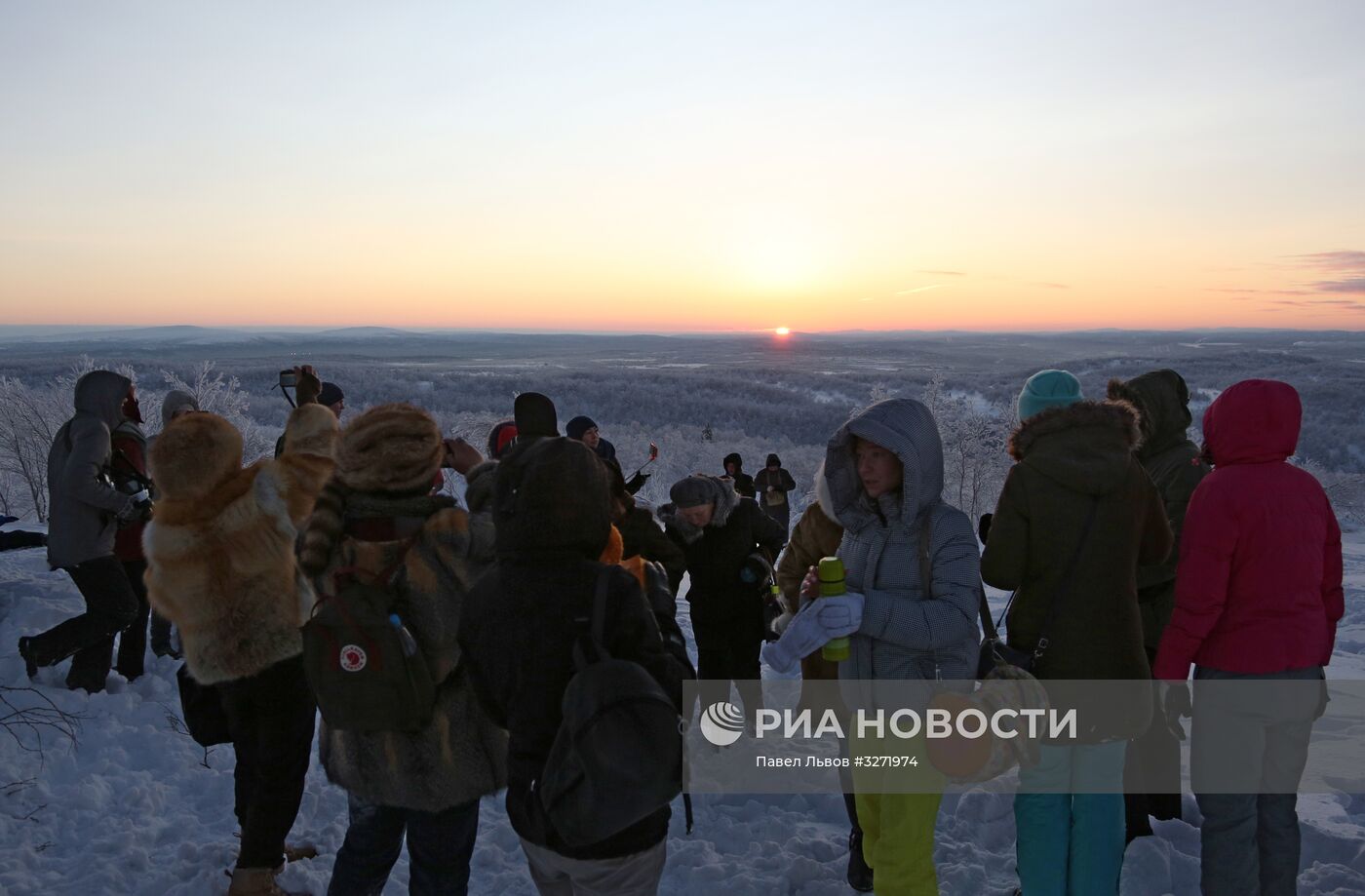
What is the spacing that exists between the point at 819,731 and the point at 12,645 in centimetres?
570

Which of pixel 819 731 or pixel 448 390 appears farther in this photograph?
pixel 448 390

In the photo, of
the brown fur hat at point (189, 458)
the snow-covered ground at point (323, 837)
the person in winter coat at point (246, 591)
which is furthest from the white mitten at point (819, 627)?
the brown fur hat at point (189, 458)

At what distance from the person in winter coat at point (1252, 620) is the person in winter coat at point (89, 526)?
5768mm

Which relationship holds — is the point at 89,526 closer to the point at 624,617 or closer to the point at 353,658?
the point at 353,658

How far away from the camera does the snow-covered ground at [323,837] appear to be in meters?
3.47

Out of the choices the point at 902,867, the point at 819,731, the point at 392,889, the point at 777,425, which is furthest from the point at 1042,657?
the point at 777,425

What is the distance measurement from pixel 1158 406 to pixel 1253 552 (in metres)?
1.08

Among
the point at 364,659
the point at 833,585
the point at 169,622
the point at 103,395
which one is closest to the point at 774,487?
the point at 169,622

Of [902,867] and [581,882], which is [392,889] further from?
[902,867]

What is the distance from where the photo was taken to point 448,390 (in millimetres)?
86500

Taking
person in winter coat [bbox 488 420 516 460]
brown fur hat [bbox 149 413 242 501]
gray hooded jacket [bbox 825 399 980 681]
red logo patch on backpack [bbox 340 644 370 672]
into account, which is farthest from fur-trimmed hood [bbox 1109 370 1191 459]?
brown fur hat [bbox 149 413 242 501]

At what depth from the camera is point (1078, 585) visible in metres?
2.74

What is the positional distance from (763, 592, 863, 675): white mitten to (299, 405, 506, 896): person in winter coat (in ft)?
3.41

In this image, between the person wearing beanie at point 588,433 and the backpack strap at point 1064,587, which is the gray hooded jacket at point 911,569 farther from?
the person wearing beanie at point 588,433
